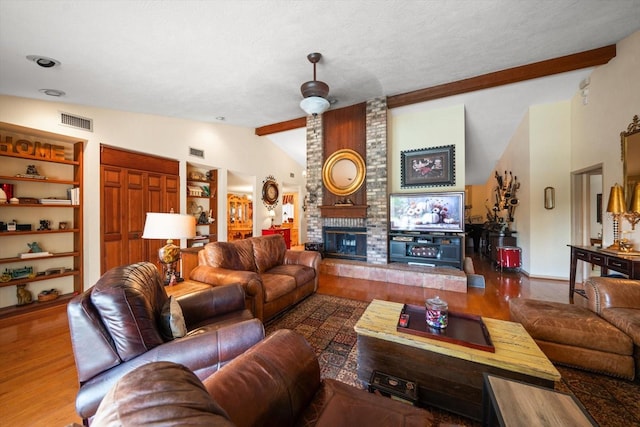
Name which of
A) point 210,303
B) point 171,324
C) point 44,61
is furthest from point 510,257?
point 44,61

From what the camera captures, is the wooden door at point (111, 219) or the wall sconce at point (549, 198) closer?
the wooden door at point (111, 219)

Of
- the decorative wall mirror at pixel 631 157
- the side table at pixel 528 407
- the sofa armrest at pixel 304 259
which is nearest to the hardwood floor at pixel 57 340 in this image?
the sofa armrest at pixel 304 259

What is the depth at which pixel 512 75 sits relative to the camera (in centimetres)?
358

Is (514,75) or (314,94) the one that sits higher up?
(514,75)

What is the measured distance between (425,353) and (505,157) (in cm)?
642

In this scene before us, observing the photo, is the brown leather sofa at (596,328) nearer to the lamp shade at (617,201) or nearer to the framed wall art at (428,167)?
the lamp shade at (617,201)

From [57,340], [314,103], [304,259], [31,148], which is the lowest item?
[57,340]

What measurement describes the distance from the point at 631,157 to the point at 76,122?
7.04 meters

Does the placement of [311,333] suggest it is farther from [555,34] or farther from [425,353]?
[555,34]

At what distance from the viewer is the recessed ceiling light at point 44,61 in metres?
2.23

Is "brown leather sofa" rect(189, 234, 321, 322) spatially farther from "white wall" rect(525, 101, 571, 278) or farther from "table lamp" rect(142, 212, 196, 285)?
"white wall" rect(525, 101, 571, 278)

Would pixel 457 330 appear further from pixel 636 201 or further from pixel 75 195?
pixel 75 195

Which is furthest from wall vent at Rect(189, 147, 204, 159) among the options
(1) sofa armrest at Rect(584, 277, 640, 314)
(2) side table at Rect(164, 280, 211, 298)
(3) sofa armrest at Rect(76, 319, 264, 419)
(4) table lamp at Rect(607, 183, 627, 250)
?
(4) table lamp at Rect(607, 183, 627, 250)

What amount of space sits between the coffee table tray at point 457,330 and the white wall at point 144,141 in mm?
4313
